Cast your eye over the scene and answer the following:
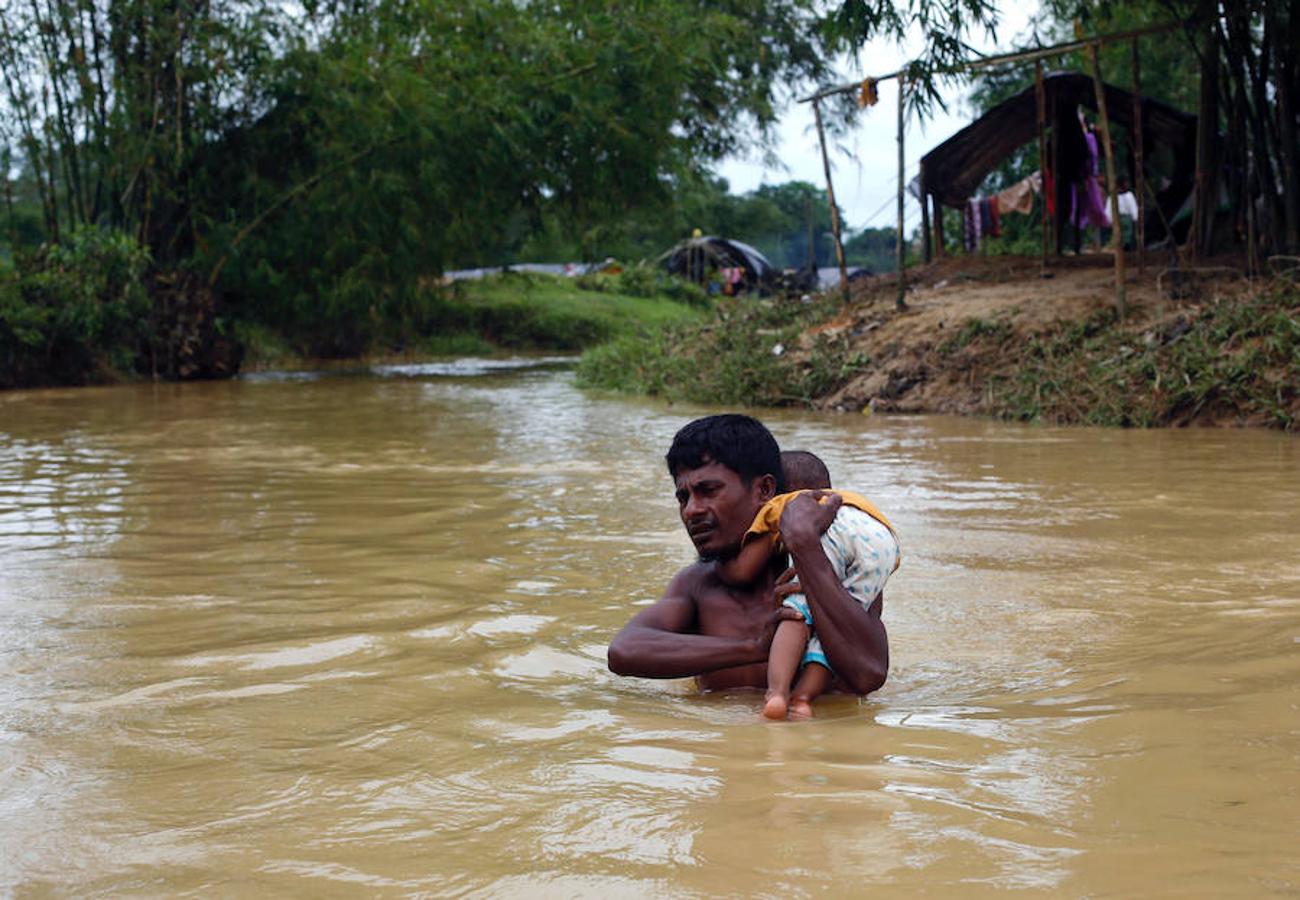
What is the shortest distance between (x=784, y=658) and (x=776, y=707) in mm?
152

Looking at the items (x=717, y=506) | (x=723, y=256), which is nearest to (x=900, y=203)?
(x=717, y=506)

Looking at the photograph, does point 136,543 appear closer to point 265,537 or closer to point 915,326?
point 265,537

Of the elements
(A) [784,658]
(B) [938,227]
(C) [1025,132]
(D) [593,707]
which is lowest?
(D) [593,707]

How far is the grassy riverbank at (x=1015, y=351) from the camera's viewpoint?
31.8ft

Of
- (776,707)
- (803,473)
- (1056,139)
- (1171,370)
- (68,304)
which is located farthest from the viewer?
(68,304)

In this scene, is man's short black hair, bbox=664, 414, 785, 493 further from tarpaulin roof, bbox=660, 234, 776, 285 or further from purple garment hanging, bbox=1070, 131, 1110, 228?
tarpaulin roof, bbox=660, 234, 776, 285

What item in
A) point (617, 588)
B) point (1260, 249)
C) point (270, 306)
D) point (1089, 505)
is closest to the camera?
point (617, 588)

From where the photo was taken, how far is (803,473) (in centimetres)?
348

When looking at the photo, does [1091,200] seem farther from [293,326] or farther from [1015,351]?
[293,326]

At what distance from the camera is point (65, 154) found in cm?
1652

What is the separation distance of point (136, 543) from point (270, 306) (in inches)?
549

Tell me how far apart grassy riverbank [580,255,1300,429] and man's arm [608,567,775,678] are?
6.87 m

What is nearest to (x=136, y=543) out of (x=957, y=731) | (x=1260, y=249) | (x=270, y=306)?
(x=957, y=731)

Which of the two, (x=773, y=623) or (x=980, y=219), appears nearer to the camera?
(x=773, y=623)
